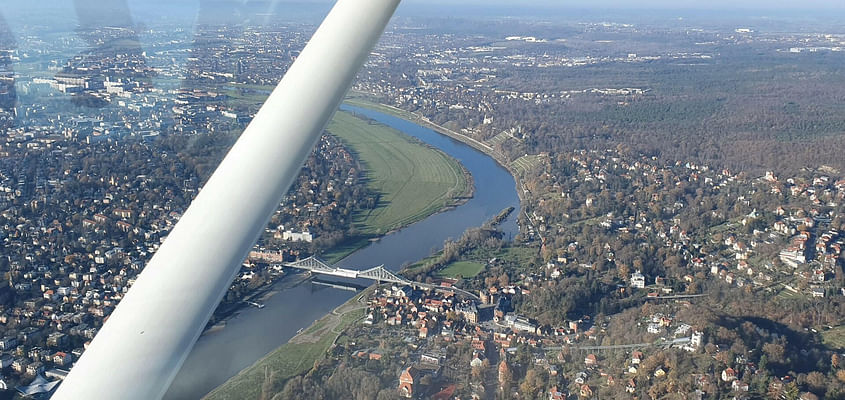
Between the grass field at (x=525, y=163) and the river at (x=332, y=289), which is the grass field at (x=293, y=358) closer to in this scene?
the river at (x=332, y=289)

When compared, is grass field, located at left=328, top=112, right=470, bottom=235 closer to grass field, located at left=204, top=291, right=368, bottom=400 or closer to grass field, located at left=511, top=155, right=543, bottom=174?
grass field, located at left=511, top=155, right=543, bottom=174

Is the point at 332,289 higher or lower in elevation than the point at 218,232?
lower

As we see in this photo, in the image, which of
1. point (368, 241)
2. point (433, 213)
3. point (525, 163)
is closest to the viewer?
point (368, 241)

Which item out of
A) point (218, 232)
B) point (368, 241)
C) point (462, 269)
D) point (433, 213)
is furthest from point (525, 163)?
point (218, 232)

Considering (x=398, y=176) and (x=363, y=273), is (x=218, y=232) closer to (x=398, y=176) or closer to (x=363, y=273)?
(x=363, y=273)

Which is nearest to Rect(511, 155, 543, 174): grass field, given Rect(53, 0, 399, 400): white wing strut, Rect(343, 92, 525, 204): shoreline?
Rect(343, 92, 525, 204): shoreline
